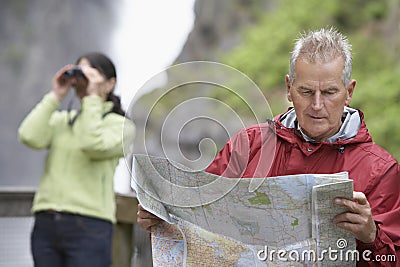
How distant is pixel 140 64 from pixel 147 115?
1659cm

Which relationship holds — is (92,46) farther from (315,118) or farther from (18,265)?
(315,118)

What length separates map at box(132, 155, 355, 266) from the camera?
5.79 ft

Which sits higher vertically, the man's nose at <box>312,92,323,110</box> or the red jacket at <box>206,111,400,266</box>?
the man's nose at <box>312,92,323,110</box>

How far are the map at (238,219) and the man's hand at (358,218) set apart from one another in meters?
0.02

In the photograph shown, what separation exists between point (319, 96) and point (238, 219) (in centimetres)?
38

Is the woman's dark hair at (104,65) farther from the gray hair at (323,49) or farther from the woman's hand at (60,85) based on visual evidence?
the gray hair at (323,49)

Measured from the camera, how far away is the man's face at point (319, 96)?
1.87 m

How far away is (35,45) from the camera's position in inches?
729

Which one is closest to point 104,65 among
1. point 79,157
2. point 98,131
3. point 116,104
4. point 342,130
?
point 116,104

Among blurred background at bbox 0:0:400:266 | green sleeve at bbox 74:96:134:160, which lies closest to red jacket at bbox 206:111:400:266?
green sleeve at bbox 74:96:134:160

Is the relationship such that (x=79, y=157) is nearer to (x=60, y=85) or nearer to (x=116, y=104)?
(x=116, y=104)

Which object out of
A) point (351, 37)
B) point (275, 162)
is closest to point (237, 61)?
point (351, 37)

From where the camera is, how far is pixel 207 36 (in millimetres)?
17484

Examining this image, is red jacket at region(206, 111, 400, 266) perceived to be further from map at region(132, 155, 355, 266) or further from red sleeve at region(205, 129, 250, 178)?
map at region(132, 155, 355, 266)
